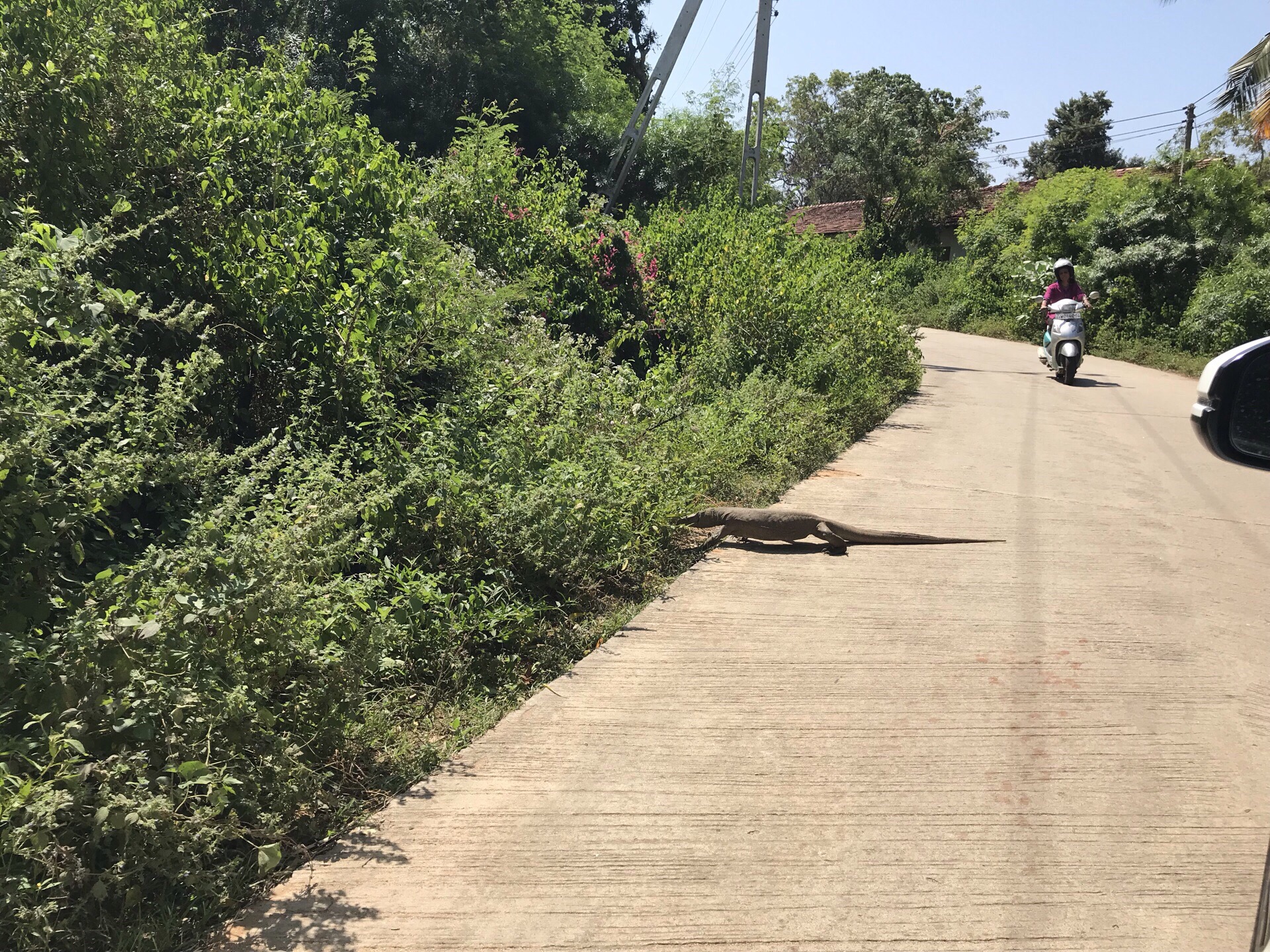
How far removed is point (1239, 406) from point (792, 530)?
4.31 metres

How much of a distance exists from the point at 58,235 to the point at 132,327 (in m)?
0.44

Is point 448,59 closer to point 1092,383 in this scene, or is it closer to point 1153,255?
point 1092,383

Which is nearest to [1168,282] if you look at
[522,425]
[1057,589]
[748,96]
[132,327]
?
[748,96]

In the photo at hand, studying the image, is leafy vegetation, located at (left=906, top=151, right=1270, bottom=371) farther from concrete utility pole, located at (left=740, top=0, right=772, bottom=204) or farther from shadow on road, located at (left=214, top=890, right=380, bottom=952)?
shadow on road, located at (left=214, top=890, right=380, bottom=952)

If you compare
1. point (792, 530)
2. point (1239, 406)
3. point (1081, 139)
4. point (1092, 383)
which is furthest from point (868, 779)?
point (1081, 139)

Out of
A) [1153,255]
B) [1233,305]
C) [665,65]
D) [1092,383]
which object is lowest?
[1092,383]

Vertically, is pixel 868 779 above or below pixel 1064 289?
below

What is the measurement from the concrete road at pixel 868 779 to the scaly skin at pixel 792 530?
Result: 0.47ft

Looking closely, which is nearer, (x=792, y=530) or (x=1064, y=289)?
(x=792, y=530)

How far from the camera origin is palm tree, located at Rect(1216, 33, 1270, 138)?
60.8ft

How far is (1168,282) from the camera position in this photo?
2216 centimetres

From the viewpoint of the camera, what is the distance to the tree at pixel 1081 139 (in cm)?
5672

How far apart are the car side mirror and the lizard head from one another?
4.45 meters

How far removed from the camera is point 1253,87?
63.1 ft
